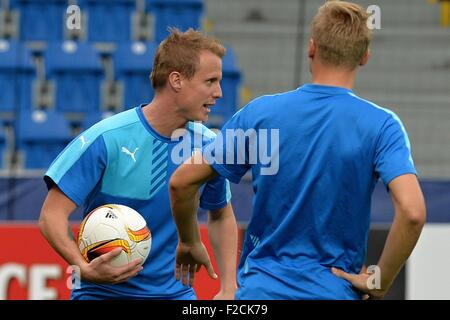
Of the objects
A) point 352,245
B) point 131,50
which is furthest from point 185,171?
point 131,50

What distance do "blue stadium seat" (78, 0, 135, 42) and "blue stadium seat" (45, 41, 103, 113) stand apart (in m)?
0.61

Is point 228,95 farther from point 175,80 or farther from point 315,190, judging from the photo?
point 315,190

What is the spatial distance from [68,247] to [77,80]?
642 cm

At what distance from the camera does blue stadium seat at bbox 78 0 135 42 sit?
11.2m

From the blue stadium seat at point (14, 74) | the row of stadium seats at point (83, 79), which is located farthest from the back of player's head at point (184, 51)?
the row of stadium seats at point (83, 79)

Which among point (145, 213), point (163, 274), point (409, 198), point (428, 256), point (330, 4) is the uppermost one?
point (330, 4)

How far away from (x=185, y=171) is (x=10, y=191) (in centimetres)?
450

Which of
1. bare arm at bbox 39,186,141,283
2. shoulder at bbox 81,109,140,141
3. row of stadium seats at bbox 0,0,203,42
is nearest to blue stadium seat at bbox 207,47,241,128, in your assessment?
row of stadium seats at bbox 0,0,203,42

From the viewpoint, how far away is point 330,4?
346 centimetres

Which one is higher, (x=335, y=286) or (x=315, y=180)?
(x=315, y=180)

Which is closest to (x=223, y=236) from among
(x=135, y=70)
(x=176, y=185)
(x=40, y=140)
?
(x=176, y=185)

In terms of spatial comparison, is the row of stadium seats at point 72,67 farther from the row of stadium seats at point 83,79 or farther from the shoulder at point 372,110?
the shoulder at point 372,110

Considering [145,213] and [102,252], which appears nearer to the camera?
[102,252]

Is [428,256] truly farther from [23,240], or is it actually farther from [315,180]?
[315,180]
